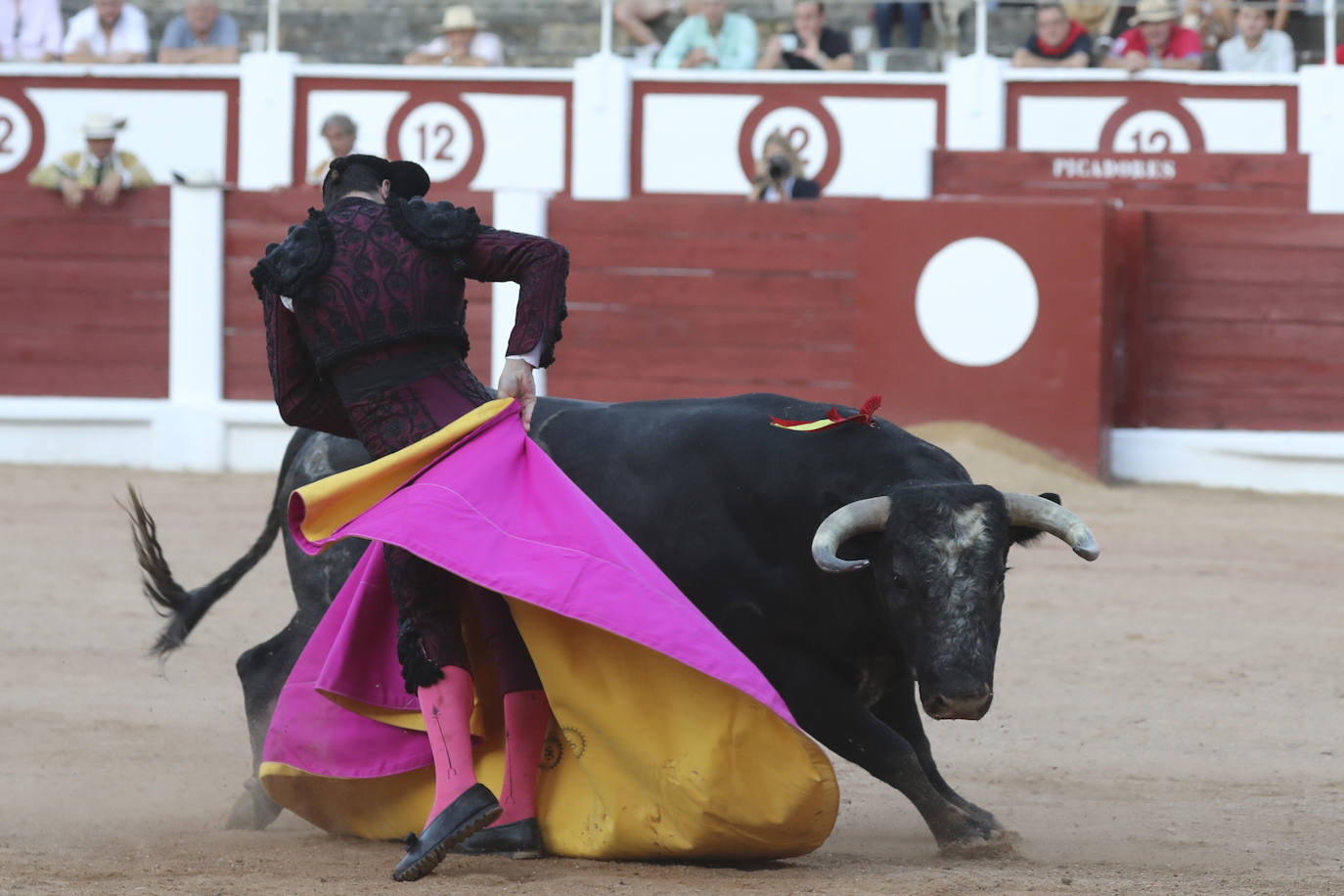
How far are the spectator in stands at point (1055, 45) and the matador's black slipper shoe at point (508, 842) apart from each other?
7.90 metres

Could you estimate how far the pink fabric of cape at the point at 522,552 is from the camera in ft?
9.60

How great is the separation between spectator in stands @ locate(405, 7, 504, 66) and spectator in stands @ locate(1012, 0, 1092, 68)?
2.90 m

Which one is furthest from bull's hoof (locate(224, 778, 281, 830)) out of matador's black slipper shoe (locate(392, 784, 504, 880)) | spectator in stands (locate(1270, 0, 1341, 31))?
spectator in stands (locate(1270, 0, 1341, 31))

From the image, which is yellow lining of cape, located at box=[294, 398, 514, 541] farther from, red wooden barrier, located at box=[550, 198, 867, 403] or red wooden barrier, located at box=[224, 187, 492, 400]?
red wooden barrier, located at box=[224, 187, 492, 400]

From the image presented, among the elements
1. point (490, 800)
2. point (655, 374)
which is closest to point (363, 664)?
point (490, 800)

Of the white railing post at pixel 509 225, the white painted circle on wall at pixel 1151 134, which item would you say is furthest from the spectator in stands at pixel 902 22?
the white railing post at pixel 509 225

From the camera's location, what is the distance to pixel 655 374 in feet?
29.7

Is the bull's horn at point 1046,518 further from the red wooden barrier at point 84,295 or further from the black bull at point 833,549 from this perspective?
the red wooden barrier at point 84,295

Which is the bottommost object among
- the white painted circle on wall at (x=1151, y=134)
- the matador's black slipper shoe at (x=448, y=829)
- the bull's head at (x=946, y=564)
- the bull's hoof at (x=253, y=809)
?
the bull's hoof at (x=253, y=809)

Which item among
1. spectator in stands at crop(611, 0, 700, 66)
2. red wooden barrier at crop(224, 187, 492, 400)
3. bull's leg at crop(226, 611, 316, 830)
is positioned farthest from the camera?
spectator in stands at crop(611, 0, 700, 66)

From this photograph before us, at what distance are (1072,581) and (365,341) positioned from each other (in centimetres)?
397

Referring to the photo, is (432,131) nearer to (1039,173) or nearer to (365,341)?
(1039,173)

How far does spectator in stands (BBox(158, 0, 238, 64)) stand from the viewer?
1115 cm

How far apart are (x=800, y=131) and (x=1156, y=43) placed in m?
1.89
